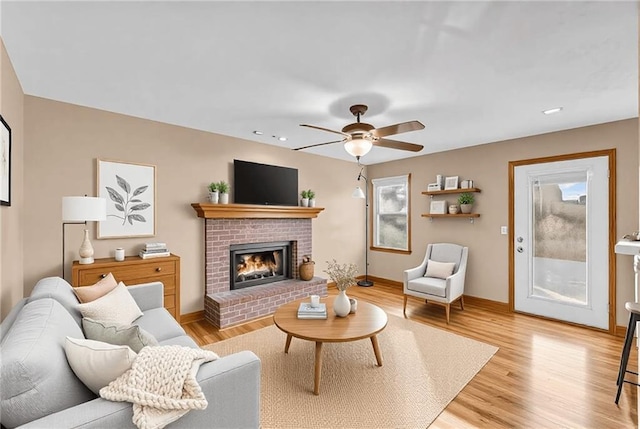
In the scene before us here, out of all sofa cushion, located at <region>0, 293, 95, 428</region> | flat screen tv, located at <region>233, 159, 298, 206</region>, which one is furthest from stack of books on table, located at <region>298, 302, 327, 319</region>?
flat screen tv, located at <region>233, 159, 298, 206</region>

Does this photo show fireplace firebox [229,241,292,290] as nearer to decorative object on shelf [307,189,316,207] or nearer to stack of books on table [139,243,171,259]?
decorative object on shelf [307,189,316,207]

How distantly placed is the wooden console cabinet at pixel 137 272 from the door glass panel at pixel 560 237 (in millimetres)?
4401

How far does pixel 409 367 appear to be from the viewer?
→ 101 inches

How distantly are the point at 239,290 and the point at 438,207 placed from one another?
3.26m

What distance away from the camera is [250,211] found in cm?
395

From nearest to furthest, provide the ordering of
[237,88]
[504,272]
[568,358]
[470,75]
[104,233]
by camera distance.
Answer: [470,75] → [237,88] → [568,358] → [104,233] → [504,272]

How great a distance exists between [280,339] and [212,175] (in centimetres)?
219

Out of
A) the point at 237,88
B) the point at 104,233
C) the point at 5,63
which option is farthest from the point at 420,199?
the point at 5,63

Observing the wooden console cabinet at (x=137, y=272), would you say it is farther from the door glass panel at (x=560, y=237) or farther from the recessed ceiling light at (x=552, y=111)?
the door glass panel at (x=560, y=237)

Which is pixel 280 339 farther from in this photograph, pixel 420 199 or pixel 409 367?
pixel 420 199

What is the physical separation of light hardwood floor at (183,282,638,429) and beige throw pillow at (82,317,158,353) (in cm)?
169

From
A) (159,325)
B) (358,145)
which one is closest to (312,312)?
(159,325)

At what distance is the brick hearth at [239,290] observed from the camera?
11.7 feet

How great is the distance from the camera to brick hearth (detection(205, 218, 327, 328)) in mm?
3575
